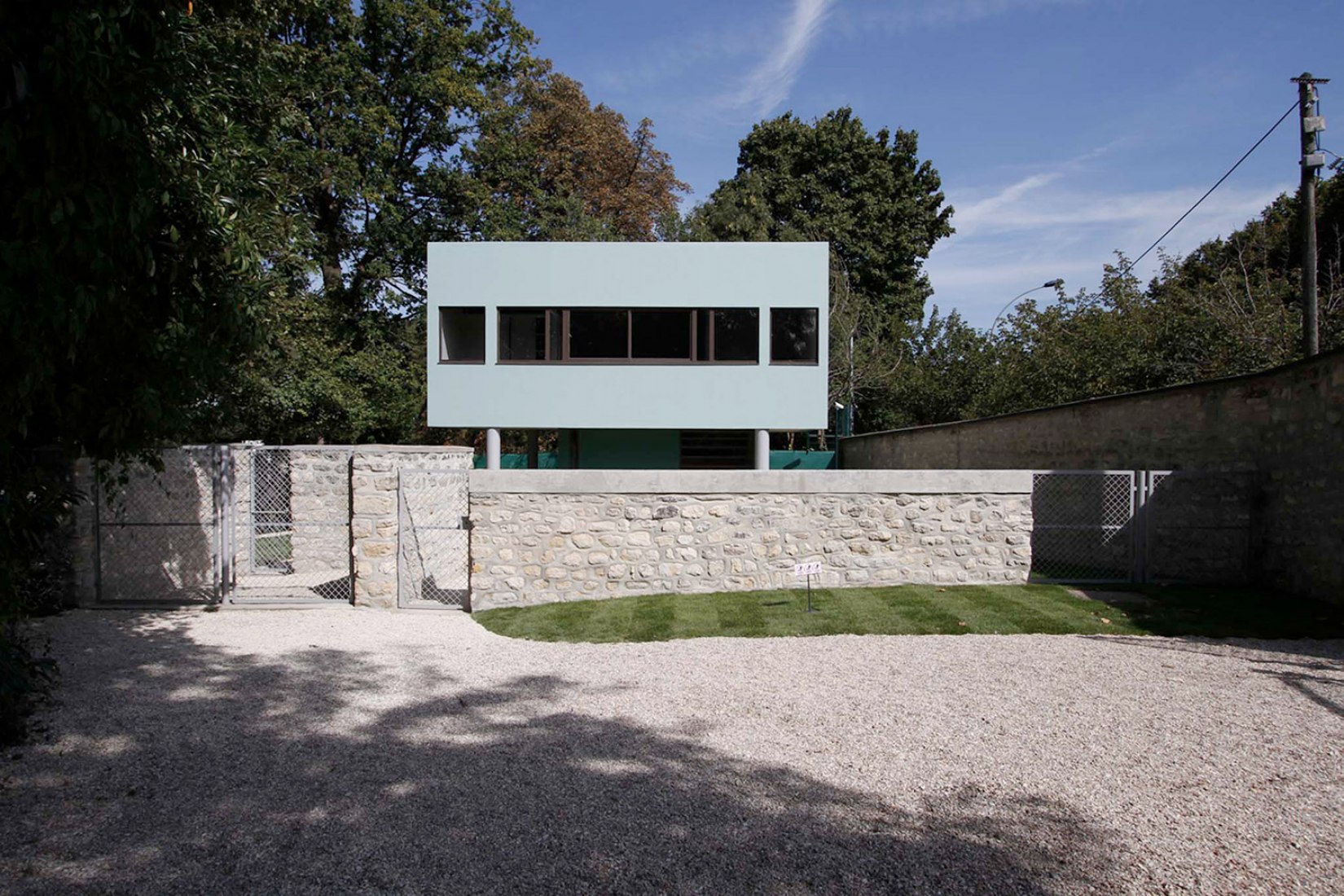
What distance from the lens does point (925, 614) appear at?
909 cm

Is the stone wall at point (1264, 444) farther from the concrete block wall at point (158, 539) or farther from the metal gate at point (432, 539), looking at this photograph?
the concrete block wall at point (158, 539)

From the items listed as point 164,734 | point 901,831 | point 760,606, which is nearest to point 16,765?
point 164,734

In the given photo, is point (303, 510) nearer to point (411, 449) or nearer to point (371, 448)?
point (411, 449)

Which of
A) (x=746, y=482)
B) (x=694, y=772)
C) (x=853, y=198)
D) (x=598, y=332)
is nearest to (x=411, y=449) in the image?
(x=746, y=482)

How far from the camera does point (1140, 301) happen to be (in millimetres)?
23469

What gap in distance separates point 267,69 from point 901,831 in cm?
791

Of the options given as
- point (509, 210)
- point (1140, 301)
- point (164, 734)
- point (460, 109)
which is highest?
point (460, 109)

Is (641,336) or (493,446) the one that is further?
(493,446)

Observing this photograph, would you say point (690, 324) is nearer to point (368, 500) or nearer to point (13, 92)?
point (368, 500)

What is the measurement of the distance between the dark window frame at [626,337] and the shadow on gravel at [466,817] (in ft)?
36.3

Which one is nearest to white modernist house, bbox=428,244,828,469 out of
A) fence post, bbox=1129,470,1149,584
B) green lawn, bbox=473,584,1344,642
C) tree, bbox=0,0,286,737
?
fence post, bbox=1129,470,1149,584

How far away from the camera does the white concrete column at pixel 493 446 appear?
16.8 metres

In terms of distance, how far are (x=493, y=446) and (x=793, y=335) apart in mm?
6745

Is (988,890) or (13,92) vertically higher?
(13,92)
